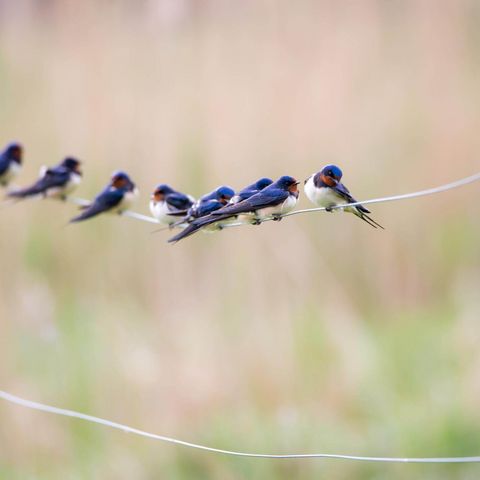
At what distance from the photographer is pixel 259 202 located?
1.98 m

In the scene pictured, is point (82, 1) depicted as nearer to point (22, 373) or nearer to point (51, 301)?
point (51, 301)

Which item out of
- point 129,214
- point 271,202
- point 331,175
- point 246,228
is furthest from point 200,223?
point 246,228

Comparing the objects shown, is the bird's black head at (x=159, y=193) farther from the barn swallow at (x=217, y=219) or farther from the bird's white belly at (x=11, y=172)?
the bird's white belly at (x=11, y=172)

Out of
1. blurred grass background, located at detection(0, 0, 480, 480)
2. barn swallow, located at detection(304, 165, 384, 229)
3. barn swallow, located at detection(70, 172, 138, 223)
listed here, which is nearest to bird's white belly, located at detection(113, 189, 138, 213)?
barn swallow, located at detection(70, 172, 138, 223)

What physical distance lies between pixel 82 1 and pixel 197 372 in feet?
5.47

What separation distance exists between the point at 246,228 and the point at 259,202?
81.6 inches

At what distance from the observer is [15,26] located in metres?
4.65

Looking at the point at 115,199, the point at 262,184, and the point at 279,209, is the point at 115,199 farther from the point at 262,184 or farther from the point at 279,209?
the point at 279,209

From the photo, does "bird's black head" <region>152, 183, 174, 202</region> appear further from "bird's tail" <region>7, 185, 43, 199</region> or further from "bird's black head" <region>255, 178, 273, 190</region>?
"bird's tail" <region>7, 185, 43, 199</region>

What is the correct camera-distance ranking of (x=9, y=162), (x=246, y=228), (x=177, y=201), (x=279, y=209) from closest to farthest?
(x=279, y=209) → (x=177, y=201) → (x=9, y=162) → (x=246, y=228)

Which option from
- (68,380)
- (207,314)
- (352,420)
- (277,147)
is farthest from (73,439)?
(277,147)

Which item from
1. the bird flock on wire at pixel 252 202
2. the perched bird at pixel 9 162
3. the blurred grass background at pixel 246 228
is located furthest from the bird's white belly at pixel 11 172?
the blurred grass background at pixel 246 228

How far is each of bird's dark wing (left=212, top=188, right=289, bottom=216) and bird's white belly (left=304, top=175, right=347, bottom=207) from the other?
0.07m

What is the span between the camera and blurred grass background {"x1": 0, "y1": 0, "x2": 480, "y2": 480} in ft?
12.6
